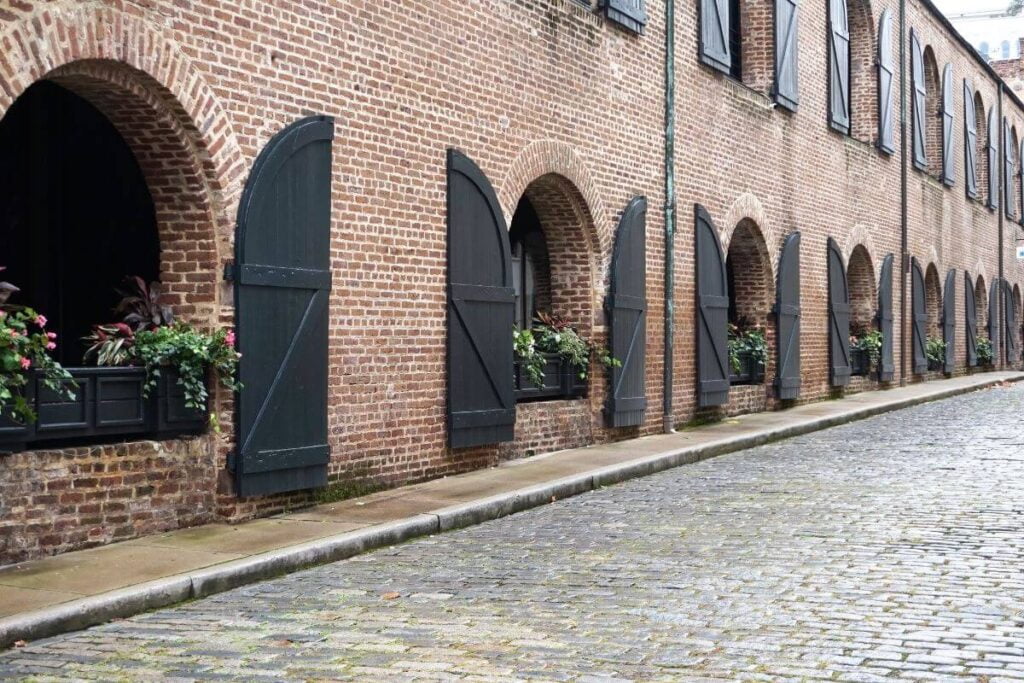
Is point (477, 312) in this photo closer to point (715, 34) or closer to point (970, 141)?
point (715, 34)

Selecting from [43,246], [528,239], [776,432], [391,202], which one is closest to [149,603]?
[43,246]

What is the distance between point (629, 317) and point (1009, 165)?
86.5 feet

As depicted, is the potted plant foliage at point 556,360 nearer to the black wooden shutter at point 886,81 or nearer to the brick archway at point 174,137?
the brick archway at point 174,137

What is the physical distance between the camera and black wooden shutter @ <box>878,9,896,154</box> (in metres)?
23.8

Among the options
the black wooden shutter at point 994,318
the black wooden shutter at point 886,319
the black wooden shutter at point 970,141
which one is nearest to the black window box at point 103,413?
the black wooden shutter at point 886,319

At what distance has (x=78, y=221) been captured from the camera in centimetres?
961

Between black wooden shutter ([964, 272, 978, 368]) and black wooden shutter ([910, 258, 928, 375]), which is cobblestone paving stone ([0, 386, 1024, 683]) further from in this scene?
black wooden shutter ([964, 272, 978, 368])

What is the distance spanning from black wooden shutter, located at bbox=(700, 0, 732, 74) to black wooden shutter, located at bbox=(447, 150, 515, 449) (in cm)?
566

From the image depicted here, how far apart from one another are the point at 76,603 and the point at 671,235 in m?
10.2

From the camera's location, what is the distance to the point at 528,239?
1505 cm

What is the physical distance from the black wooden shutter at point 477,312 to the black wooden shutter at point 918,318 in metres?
16.2

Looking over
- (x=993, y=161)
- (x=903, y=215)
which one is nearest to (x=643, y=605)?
(x=903, y=215)

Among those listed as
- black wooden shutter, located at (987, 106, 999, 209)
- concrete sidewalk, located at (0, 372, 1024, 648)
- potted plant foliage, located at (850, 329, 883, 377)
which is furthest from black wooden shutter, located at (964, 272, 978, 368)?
concrete sidewalk, located at (0, 372, 1024, 648)

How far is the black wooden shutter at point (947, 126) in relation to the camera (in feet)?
96.1
